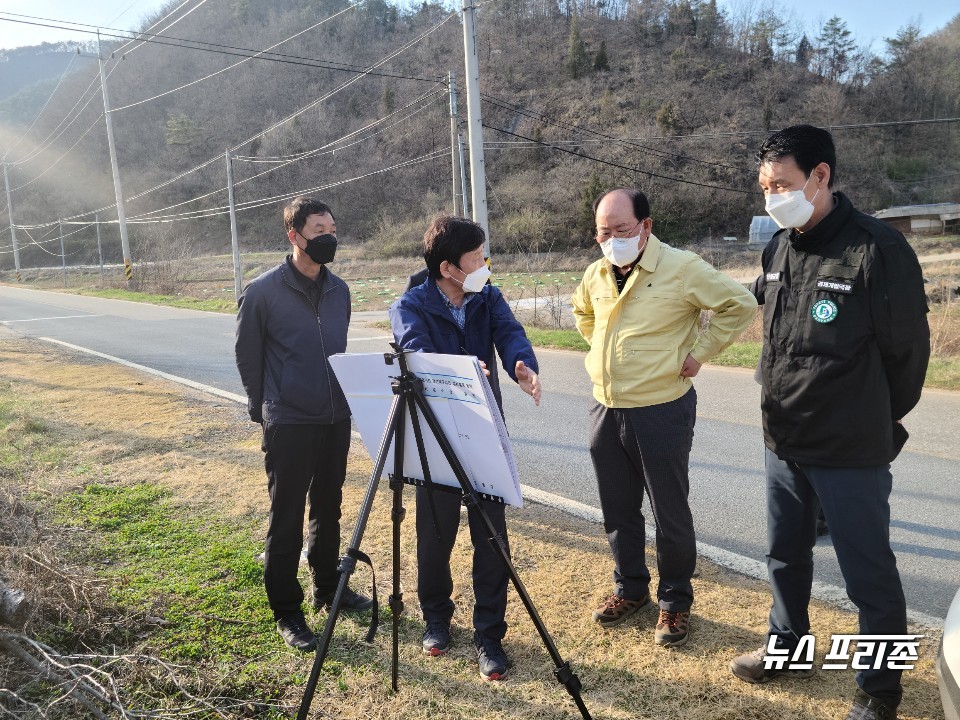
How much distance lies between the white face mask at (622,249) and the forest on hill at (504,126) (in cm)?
4290

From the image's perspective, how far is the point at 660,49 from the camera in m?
91.5

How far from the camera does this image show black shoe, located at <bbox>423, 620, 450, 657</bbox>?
3176 millimetres

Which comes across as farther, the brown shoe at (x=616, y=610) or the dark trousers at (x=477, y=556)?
the brown shoe at (x=616, y=610)

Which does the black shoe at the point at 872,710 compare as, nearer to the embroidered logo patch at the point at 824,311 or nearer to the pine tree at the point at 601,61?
the embroidered logo patch at the point at 824,311

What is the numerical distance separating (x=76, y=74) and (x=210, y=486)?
14242cm

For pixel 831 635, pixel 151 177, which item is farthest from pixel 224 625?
pixel 151 177

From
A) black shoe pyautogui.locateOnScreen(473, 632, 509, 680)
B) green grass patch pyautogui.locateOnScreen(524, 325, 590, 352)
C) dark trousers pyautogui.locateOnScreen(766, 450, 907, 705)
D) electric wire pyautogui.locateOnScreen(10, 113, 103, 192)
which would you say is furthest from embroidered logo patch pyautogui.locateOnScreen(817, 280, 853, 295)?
electric wire pyautogui.locateOnScreen(10, 113, 103, 192)

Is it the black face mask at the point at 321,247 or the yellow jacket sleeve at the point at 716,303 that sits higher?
the black face mask at the point at 321,247

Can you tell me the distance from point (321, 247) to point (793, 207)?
2029 millimetres

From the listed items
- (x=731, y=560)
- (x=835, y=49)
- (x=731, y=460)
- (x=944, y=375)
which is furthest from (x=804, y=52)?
(x=731, y=560)

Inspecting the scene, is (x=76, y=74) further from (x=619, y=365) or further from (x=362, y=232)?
(x=619, y=365)

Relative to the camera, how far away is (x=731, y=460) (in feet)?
20.2

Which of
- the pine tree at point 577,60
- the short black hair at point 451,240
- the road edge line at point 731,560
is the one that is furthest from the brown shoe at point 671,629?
the pine tree at point 577,60

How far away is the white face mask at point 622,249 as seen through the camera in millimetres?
3162
